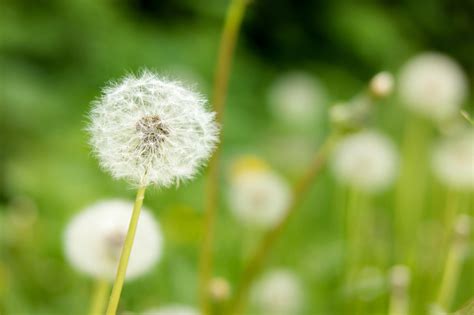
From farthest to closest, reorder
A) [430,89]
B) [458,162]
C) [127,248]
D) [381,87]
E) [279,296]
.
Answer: [430,89] < [458,162] < [279,296] < [381,87] < [127,248]

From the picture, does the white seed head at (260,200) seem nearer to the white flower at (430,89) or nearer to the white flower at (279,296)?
the white flower at (279,296)

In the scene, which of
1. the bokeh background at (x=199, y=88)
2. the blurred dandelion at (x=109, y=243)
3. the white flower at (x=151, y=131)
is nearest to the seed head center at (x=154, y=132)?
the white flower at (x=151, y=131)

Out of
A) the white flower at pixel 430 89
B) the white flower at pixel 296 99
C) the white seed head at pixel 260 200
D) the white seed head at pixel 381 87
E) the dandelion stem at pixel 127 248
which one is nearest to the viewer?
the dandelion stem at pixel 127 248

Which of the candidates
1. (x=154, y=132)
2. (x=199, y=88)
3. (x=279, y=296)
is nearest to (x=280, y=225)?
(x=154, y=132)

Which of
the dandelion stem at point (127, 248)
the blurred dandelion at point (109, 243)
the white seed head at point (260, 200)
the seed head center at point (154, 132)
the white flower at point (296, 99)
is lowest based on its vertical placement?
the dandelion stem at point (127, 248)

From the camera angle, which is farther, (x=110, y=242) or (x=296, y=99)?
(x=296, y=99)

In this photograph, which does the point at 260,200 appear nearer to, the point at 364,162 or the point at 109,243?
the point at 364,162

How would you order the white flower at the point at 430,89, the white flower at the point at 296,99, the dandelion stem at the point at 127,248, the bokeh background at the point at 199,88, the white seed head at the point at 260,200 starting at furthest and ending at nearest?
the white flower at the point at 296,99
the white flower at the point at 430,89
the white seed head at the point at 260,200
the bokeh background at the point at 199,88
the dandelion stem at the point at 127,248

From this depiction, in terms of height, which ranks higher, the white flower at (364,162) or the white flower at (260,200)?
the white flower at (364,162)
